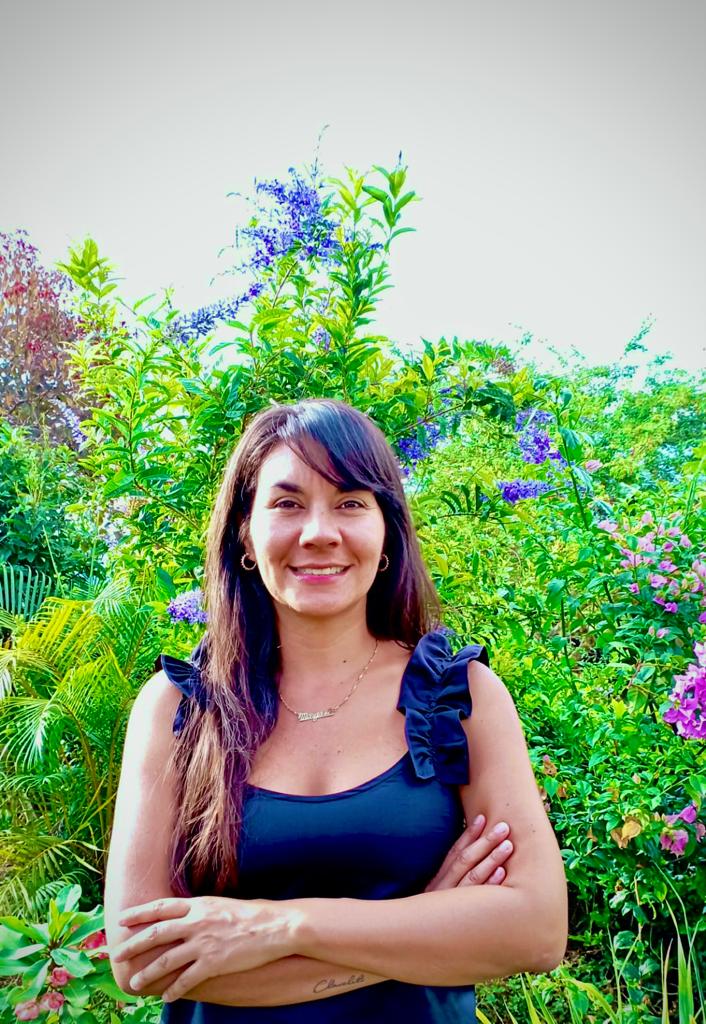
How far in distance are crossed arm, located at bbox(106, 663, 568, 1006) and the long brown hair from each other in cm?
14

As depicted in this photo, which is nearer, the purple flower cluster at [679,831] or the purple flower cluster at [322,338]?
the purple flower cluster at [679,831]

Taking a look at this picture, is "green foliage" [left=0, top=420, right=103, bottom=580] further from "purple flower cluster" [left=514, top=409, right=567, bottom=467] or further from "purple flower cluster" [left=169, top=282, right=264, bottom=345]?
"purple flower cluster" [left=514, top=409, right=567, bottom=467]

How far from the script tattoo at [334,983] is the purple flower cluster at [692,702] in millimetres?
1104

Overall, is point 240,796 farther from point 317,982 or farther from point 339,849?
point 317,982

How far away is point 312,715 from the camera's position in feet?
4.88

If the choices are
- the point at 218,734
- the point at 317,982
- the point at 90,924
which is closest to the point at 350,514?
the point at 218,734

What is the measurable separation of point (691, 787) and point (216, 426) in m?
1.49

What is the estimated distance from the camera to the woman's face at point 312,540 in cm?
141

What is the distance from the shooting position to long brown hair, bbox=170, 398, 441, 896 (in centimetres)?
138

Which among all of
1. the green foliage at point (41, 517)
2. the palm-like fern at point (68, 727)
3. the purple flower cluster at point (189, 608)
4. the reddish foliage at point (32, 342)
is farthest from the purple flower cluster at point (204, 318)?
the reddish foliage at point (32, 342)

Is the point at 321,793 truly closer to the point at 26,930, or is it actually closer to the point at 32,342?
the point at 26,930

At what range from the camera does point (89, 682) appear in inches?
109

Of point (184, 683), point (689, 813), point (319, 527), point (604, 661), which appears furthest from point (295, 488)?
point (604, 661)

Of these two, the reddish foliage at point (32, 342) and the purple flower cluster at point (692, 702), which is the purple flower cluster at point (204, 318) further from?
the reddish foliage at point (32, 342)
